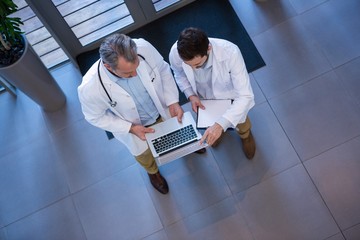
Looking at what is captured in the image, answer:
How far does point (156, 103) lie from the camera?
2.13 m

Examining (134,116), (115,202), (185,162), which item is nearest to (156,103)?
(134,116)

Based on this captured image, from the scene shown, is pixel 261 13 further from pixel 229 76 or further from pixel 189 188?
pixel 189 188

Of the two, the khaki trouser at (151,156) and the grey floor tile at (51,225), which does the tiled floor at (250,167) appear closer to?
the grey floor tile at (51,225)

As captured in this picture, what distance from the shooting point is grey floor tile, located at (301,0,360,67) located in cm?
292

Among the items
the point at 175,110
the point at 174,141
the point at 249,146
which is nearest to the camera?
the point at 174,141

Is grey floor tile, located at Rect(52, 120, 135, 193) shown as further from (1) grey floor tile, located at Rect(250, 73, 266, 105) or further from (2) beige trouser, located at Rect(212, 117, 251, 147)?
(1) grey floor tile, located at Rect(250, 73, 266, 105)

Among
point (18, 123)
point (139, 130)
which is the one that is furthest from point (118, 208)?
point (18, 123)

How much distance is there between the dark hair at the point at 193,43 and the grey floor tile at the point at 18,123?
1.87 meters

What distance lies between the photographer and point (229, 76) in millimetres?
2020

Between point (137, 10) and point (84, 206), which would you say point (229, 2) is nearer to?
point (137, 10)

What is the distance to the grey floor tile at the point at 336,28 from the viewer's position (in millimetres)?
2924

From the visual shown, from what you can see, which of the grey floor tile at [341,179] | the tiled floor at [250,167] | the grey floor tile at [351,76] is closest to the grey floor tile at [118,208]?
the tiled floor at [250,167]

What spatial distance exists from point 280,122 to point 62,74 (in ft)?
6.76

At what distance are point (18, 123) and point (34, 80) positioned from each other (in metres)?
0.60
